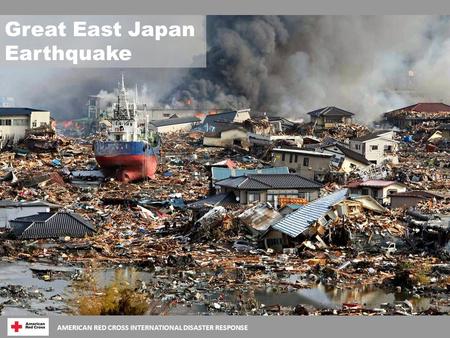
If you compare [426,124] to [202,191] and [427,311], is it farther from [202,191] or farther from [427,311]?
[427,311]

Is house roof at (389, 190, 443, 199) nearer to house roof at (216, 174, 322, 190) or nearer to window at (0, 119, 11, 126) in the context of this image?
house roof at (216, 174, 322, 190)

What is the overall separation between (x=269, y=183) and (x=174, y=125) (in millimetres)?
22231

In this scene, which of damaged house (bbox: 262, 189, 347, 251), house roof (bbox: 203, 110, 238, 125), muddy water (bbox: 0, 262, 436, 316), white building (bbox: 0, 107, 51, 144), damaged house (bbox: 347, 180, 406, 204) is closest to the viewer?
muddy water (bbox: 0, 262, 436, 316)

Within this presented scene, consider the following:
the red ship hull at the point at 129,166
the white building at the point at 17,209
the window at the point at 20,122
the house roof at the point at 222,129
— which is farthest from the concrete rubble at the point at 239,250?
the window at the point at 20,122

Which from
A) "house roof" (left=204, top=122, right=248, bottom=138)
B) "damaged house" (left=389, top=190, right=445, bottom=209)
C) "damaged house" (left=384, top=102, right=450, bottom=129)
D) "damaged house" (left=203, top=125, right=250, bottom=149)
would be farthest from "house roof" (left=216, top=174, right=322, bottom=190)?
"damaged house" (left=384, top=102, right=450, bottom=129)

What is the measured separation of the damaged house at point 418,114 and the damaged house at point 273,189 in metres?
20.7

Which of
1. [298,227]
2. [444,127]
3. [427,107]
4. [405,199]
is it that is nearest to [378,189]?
[405,199]

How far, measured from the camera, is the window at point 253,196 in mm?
15989

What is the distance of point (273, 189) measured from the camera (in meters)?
16.0

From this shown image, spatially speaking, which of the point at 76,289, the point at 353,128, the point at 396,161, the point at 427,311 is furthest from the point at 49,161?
the point at 427,311

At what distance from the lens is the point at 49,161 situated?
26.1 m

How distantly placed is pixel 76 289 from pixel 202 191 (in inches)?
393

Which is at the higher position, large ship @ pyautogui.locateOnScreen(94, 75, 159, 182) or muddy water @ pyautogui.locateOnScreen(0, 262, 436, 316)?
large ship @ pyautogui.locateOnScreen(94, 75, 159, 182)

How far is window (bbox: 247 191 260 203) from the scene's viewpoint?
629 inches
